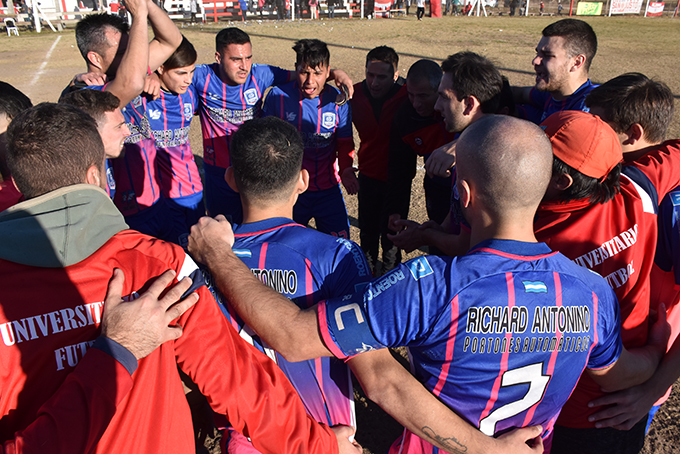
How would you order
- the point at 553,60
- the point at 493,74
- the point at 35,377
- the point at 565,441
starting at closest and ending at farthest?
1. the point at 35,377
2. the point at 565,441
3. the point at 493,74
4. the point at 553,60

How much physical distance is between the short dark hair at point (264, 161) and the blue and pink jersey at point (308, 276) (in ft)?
0.55

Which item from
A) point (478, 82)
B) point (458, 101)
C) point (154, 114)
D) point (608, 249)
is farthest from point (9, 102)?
point (608, 249)

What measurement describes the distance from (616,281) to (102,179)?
95.6 inches

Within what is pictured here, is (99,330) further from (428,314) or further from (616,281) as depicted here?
(616,281)

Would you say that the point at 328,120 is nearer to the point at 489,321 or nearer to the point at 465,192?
the point at 465,192

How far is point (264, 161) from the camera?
2.21 meters

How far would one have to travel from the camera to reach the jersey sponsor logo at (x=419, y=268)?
1640mm

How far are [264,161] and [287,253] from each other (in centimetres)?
49

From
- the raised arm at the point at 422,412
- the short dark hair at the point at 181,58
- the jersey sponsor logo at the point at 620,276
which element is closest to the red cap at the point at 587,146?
the jersey sponsor logo at the point at 620,276

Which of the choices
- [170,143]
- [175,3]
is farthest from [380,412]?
[175,3]

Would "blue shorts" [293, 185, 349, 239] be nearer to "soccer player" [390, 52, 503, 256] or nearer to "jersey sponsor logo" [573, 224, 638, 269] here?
"soccer player" [390, 52, 503, 256]

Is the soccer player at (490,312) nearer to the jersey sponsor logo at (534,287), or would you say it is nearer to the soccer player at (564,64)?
the jersey sponsor logo at (534,287)

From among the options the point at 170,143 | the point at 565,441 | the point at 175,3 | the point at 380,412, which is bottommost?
the point at 380,412

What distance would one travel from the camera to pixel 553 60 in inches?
171
